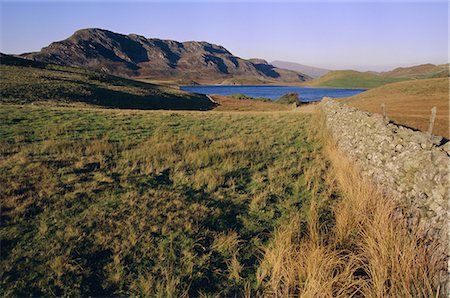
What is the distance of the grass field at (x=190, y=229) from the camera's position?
12.6ft

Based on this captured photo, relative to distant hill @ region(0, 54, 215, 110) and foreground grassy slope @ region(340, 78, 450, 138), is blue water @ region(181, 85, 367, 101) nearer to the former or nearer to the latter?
foreground grassy slope @ region(340, 78, 450, 138)

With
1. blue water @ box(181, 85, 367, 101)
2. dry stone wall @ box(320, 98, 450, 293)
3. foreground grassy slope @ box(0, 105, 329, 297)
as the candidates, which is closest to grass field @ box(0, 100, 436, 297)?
foreground grassy slope @ box(0, 105, 329, 297)

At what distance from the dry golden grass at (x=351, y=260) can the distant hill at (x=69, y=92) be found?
37.3m

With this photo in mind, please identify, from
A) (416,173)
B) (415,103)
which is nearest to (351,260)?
(416,173)

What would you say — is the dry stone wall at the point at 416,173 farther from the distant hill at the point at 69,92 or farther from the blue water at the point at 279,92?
the blue water at the point at 279,92

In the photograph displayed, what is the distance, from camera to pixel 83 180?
6.83 meters

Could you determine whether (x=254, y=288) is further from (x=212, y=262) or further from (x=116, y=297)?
(x=116, y=297)

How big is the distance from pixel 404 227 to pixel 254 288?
3.17 metres

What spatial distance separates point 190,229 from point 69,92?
1712 inches

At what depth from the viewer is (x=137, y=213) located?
549cm

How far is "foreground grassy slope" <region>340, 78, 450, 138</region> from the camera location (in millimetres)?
23234

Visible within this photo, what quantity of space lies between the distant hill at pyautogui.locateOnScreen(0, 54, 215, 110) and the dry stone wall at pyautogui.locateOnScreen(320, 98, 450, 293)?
37524 mm

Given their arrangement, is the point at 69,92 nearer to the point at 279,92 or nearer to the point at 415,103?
the point at 415,103

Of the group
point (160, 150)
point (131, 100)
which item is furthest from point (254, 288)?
point (131, 100)
